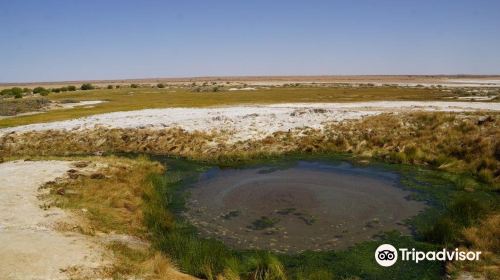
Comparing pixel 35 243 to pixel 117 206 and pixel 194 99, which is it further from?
pixel 194 99

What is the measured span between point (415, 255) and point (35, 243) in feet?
39.7

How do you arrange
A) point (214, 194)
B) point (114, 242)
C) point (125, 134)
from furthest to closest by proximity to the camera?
point (125, 134) < point (214, 194) < point (114, 242)

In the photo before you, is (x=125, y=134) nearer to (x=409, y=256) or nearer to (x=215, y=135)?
(x=215, y=135)

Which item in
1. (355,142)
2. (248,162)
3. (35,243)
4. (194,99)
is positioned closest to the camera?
(35,243)

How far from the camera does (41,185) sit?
19312mm

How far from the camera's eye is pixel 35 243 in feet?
39.8

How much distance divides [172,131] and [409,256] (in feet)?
90.9

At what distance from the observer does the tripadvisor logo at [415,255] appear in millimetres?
11953

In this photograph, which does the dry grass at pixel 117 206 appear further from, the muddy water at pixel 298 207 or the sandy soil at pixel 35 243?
the muddy water at pixel 298 207

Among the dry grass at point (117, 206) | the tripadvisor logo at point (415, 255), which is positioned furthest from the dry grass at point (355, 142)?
the tripadvisor logo at point (415, 255)

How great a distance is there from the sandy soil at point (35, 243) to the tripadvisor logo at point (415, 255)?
869 cm

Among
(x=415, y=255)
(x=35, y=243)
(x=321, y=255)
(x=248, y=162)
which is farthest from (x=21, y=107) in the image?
(x=415, y=255)

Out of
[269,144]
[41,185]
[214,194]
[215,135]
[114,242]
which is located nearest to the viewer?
[114,242]

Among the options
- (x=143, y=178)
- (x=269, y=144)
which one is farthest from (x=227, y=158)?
(x=143, y=178)
